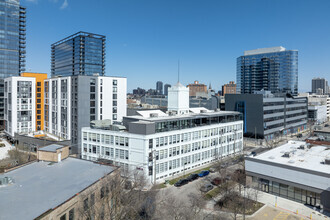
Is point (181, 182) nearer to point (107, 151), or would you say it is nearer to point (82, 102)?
point (107, 151)

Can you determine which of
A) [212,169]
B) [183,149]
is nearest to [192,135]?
[183,149]

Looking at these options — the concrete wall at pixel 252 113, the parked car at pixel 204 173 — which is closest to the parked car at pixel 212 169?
the parked car at pixel 204 173

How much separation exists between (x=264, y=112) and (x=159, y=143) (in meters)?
58.7

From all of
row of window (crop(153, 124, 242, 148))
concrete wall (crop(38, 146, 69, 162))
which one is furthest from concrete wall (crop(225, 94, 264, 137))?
concrete wall (crop(38, 146, 69, 162))

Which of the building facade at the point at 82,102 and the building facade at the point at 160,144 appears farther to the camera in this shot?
the building facade at the point at 82,102

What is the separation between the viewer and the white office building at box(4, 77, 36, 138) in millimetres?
93062

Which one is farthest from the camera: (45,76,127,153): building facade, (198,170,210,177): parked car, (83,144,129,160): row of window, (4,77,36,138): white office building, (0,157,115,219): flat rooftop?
(4,77,36,138): white office building

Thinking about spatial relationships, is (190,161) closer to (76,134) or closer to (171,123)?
(171,123)

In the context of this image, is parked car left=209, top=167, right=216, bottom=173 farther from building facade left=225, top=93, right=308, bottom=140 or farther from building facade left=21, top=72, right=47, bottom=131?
building facade left=21, top=72, right=47, bottom=131

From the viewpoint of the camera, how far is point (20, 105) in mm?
94375

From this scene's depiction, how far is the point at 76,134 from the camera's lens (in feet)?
253

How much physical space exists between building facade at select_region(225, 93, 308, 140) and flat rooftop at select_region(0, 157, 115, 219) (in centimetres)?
7452

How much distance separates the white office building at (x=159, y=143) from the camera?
165 ft

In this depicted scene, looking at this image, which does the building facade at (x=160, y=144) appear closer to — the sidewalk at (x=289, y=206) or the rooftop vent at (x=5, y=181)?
the sidewalk at (x=289, y=206)
